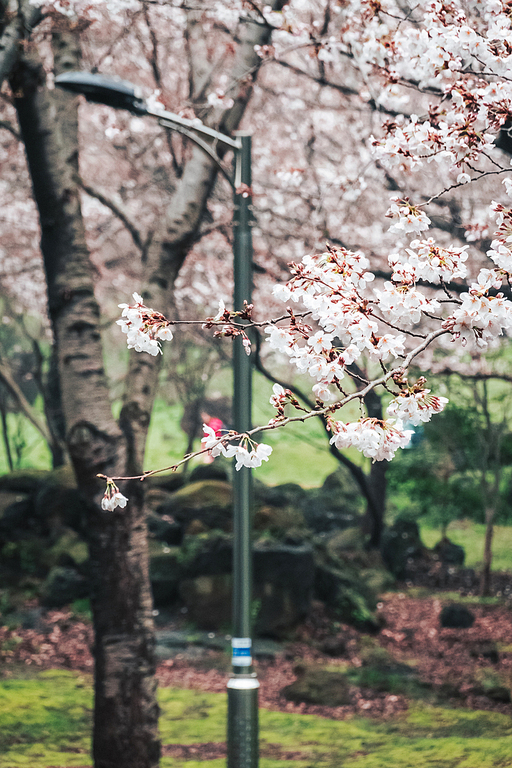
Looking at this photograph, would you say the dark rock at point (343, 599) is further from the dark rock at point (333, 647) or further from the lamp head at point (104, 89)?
the lamp head at point (104, 89)

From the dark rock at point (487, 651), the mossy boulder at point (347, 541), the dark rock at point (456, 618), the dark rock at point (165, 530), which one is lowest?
the dark rock at point (487, 651)

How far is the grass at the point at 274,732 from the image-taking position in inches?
253

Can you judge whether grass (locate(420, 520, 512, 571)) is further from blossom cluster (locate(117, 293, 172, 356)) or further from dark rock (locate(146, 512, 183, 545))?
blossom cluster (locate(117, 293, 172, 356))

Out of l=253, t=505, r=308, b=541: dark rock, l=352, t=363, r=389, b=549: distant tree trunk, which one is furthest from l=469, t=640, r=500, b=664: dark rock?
l=352, t=363, r=389, b=549: distant tree trunk

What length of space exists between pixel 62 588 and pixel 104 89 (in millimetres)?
8375

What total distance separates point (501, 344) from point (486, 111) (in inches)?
468

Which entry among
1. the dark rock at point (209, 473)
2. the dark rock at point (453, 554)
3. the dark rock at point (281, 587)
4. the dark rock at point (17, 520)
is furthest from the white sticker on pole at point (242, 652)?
the dark rock at point (453, 554)

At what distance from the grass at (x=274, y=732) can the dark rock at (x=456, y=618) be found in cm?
354

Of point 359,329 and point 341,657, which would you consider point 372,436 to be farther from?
point 341,657

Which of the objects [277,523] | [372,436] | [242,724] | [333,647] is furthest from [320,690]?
[372,436]

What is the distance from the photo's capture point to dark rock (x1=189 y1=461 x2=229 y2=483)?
15.4 meters

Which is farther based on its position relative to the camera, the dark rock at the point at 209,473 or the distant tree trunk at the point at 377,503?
the dark rock at the point at 209,473

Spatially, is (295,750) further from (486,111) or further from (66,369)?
(486,111)

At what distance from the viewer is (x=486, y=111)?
10.5 feet
